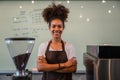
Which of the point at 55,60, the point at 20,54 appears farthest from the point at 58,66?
the point at 20,54

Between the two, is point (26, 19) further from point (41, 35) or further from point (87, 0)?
point (87, 0)

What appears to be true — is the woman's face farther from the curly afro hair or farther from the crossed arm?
the crossed arm

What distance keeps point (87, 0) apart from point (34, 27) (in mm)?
808

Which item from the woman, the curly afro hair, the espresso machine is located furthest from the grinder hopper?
the curly afro hair

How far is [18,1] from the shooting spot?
3.02 meters

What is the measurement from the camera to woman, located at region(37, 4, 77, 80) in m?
1.67

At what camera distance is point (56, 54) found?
170cm

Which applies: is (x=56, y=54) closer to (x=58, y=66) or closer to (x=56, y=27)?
(x=58, y=66)

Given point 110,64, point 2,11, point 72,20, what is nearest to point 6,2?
point 2,11

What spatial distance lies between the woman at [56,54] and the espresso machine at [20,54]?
0.45 ft

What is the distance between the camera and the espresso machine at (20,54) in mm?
1535

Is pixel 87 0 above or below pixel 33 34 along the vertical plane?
above

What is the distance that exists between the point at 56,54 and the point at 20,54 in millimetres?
275

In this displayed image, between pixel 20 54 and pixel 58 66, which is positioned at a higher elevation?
pixel 20 54
